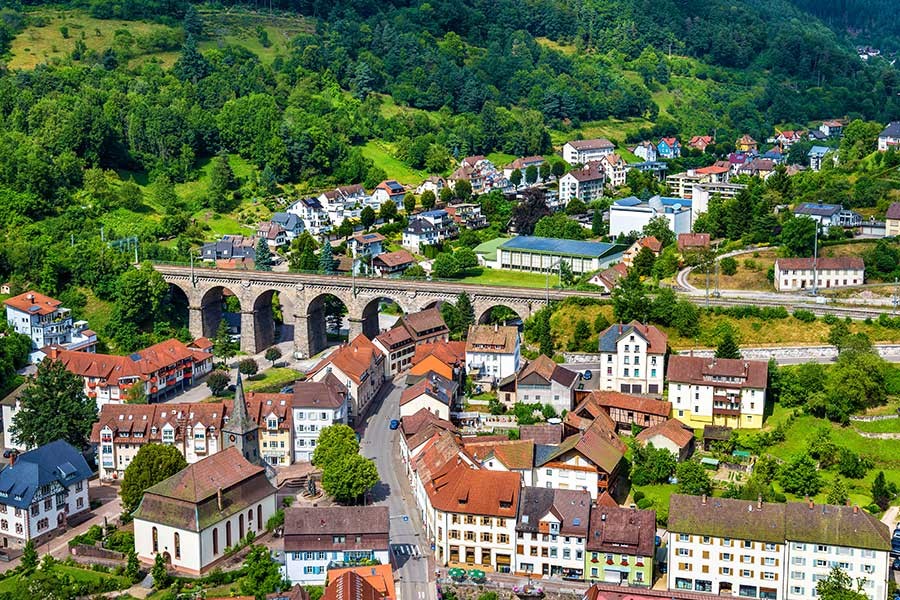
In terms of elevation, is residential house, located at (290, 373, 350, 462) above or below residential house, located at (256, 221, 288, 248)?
below

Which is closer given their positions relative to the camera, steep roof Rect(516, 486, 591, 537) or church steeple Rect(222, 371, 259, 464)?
steep roof Rect(516, 486, 591, 537)

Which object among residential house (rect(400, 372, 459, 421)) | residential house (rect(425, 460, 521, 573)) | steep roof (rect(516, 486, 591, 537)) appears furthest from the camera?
residential house (rect(400, 372, 459, 421))

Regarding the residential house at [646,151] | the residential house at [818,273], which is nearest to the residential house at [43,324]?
the residential house at [818,273]

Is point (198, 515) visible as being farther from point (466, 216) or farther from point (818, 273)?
point (466, 216)

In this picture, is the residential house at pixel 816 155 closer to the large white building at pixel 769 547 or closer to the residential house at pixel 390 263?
the residential house at pixel 390 263

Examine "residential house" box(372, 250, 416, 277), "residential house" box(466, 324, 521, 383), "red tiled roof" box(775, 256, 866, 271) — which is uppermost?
"red tiled roof" box(775, 256, 866, 271)

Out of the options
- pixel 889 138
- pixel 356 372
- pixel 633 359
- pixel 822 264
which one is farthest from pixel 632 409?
pixel 889 138

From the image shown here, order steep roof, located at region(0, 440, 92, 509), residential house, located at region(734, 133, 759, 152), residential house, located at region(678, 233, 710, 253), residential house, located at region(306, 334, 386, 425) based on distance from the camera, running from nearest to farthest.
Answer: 1. steep roof, located at region(0, 440, 92, 509)
2. residential house, located at region(306, 334, 386, 425)
3. residential house, located at region(678, 233, 710, 253)
4. residential house, located at region(734, 133, 759, 152)

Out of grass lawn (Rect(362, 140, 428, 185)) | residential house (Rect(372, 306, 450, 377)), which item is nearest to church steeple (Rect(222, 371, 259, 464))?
residential house (Rect(372, 306, 450, 377))

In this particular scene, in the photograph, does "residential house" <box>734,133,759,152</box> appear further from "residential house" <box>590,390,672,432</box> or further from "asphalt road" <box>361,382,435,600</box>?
"residential house" <box>590,390,672,432</box>
